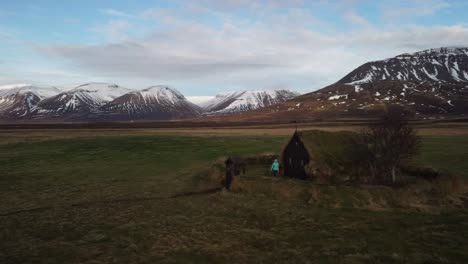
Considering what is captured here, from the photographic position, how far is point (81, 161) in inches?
2232

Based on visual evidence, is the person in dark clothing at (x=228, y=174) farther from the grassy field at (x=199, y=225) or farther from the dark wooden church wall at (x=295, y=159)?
the dark wooden church wall at (x=295, y=159)

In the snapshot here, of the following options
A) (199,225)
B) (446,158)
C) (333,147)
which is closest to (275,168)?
(333,147)

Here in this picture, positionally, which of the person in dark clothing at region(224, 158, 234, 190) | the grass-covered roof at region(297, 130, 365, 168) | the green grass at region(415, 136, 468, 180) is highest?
the grass-covered roof at region(297, 130, 365, 168)

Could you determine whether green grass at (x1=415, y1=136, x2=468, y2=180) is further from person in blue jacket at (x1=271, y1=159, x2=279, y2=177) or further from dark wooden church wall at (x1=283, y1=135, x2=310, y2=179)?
person in blue jacket at (x1=271, y1=159, x2=279, y2=177)

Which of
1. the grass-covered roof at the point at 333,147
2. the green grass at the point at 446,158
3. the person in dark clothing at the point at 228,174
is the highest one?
the grass-covered roof at the point at 333,147

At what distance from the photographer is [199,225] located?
80.5ft

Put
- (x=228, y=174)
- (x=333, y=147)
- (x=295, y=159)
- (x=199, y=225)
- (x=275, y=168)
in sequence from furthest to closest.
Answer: (x=333, y=147)
(x=295, y=159)
(x=228, y=174)
(x=275, y=168)
(x=199, y=225)

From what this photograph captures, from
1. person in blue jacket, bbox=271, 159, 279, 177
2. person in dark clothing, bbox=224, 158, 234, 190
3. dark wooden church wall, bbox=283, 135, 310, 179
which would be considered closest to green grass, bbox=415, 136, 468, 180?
dark wooden church wall, bbox=283, 135, 310, 179

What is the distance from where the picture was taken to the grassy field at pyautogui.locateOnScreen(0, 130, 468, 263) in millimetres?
19062

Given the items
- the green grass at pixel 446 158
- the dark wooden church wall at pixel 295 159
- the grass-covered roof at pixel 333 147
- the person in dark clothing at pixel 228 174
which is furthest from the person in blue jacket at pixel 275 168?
the green grass at pixel 446 158

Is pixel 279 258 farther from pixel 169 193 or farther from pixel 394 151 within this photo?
pixel 394 151

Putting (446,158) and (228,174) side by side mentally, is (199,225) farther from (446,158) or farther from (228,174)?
(446,158)

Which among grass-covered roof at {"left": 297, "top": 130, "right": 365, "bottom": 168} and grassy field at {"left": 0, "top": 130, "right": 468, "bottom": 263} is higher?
grass-covered roof at {"left": 297, "top": 130, "right": 365, "bottom": 168}

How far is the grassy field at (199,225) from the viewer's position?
19.1m
